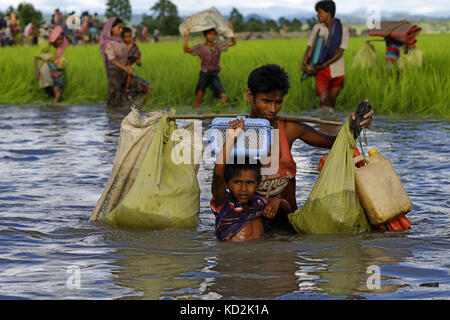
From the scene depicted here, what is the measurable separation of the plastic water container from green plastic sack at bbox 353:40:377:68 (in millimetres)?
7943

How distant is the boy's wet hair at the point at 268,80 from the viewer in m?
4.31

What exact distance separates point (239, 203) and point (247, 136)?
0.52m

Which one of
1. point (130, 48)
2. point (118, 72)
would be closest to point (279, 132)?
point (118, 72)

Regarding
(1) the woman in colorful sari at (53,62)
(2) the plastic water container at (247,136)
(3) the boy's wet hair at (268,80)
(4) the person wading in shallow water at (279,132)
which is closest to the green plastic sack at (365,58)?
(1) the woman in colorful sari at (53,62)

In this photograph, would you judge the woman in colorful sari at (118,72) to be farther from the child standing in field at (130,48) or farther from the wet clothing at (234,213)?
the wet clothing at (234,213)

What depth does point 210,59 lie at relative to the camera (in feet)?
37.9

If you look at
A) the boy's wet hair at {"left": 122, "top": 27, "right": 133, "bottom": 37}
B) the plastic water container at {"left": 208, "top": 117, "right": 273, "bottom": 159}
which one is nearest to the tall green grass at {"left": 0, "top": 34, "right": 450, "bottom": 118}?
the boy's wet hair at {"left": 122, "top": 27, "right": 133, "bottom": 37}

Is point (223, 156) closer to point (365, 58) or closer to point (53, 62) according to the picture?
point (365, 58)

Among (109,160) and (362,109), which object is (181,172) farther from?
(109,160)

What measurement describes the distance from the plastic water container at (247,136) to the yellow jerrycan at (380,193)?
646 millimetres

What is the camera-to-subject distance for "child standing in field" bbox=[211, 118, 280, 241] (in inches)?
167

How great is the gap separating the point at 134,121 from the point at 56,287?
64.0 inches
